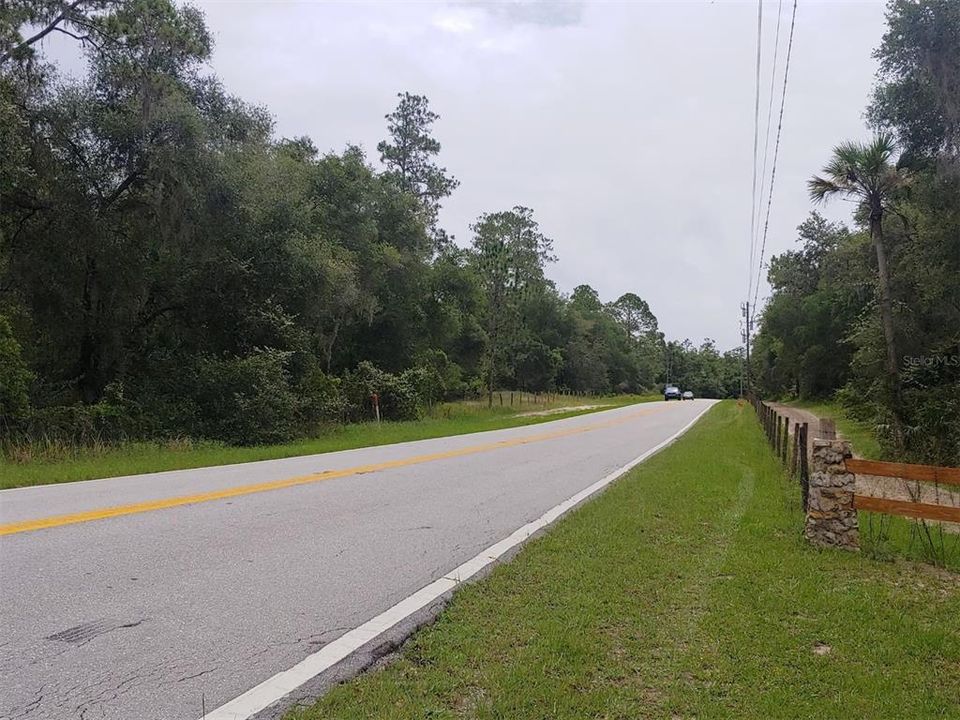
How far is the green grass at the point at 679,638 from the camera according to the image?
3.50m

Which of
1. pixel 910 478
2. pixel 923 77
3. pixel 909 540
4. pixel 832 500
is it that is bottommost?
pixel 909 540

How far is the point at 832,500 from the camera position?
7.00m

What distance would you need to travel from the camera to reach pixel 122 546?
6.11 metres

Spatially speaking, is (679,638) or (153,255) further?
(153,255)

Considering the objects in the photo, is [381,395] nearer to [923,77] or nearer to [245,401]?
[245,401]

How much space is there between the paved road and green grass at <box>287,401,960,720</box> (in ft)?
2.38

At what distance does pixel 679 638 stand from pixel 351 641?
6.89ft

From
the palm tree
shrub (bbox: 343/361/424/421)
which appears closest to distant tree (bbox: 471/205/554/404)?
shrub (bbox: 343/361/424/421)

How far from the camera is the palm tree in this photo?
1698 centimetres

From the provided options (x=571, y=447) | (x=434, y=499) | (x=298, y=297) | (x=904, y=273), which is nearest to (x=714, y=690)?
(x=434, y=499)

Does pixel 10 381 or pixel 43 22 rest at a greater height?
pixel 43 22

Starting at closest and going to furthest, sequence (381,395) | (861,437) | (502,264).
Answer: (861,437) < (381,395) < (502,264)

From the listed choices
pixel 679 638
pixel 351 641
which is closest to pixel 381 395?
pixel 351 641

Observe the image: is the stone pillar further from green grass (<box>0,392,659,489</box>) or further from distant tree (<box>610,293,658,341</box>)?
distant tree (<box>610,293,658,341</box>)
